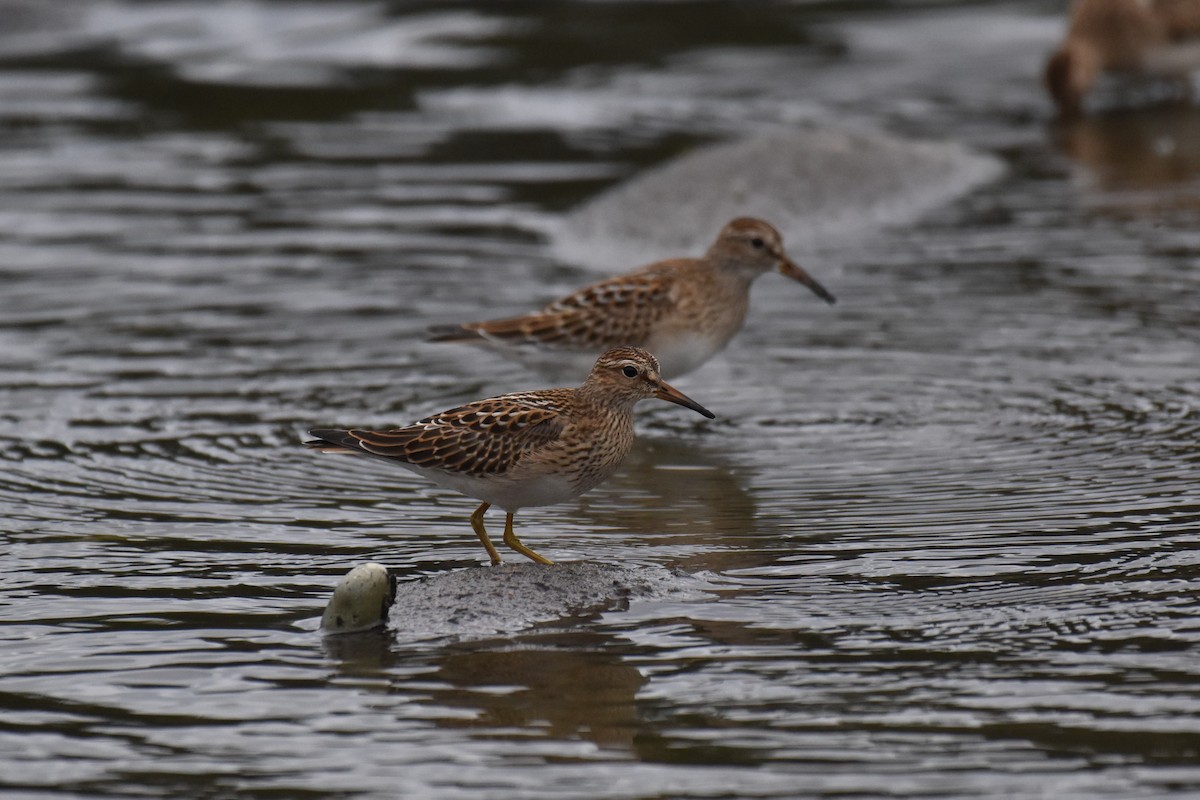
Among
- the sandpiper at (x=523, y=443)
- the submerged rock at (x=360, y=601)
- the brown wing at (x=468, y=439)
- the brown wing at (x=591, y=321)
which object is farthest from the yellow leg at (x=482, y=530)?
the brown wing at (x=591, y=321)

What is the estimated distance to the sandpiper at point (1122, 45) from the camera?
20.4 meters

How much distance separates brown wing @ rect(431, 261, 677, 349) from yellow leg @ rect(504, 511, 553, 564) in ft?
9.80

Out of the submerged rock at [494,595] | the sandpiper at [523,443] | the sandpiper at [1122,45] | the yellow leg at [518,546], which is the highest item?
the sandpiper at [1122,45]

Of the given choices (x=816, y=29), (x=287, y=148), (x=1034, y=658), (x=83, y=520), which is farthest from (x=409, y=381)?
(x=816, y=29)

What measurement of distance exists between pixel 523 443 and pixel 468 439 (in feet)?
0.84

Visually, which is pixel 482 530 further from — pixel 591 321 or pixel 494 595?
pixel 591 321

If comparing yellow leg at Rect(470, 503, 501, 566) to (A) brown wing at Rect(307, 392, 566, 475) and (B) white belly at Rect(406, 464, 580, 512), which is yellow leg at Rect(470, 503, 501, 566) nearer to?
(B) white belly at Rect(406, 464, 580, 512)

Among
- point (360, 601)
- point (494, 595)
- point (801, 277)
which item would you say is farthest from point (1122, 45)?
point (360, 601)

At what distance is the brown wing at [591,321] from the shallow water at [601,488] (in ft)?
1.66

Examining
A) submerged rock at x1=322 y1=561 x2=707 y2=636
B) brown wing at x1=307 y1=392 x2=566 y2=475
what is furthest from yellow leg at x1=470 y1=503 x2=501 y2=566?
brown wing at x1=307 y1=392 x2=566 y2=475

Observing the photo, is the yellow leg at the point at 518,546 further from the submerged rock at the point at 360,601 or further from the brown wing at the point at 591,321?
the brown wing at the point at 591,321

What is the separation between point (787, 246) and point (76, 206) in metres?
6.60

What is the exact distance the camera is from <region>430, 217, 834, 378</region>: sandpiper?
11.6m

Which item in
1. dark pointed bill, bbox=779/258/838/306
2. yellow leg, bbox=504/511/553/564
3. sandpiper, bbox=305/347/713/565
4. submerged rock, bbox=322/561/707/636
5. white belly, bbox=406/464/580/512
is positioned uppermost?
dark pointed bill, bbox=779/258/838/306
